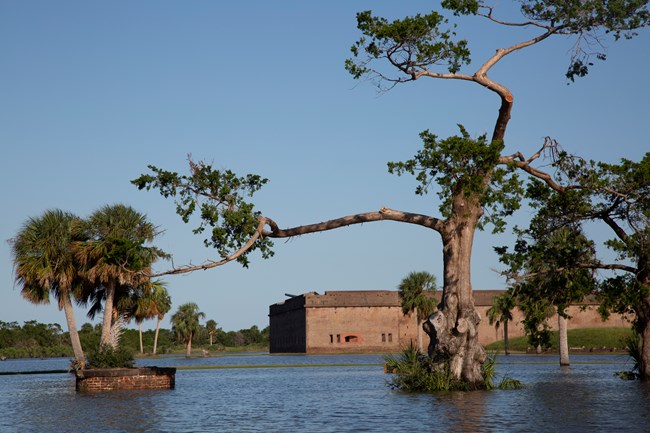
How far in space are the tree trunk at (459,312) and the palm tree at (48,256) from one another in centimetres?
1815

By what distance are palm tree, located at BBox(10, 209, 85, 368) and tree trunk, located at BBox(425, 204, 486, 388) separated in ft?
59.5

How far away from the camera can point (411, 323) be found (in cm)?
10762

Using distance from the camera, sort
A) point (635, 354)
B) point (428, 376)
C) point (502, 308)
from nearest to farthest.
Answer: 1. point (428, 376)
2. point (635, 354)
3. point (502, 308)

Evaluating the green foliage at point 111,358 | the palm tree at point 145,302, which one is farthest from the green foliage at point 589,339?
the green foliage at point 111,358

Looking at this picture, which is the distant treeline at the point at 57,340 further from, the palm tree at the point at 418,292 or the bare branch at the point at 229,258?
the bare branch at the point at 229,258

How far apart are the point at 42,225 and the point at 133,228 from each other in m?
4.79

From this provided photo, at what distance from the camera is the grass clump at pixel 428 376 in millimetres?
27312

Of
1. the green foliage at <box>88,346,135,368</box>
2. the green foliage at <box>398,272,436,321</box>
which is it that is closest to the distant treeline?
the green foliage at <box>398,272,436,321</box>

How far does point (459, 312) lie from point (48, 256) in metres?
20.4

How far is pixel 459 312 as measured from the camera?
27.8m

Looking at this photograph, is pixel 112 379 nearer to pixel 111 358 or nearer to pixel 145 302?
pixel 111 358

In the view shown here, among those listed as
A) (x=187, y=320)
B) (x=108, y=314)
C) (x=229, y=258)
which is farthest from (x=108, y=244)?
(x=187, y=320)

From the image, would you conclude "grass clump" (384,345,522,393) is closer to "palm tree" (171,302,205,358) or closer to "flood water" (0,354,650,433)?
"flood water" (0,354,650,433)

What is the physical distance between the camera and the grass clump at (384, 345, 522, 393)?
89.6ft
